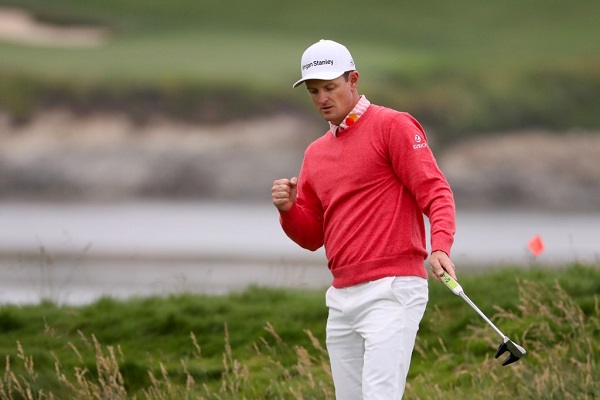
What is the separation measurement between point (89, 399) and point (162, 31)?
35538mm

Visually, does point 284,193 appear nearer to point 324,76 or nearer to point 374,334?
point 324,76

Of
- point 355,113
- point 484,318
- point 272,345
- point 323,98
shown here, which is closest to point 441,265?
point 484,318

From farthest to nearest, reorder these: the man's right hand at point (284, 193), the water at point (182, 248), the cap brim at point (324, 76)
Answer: the water at point (182, 248) < the man's right hand at point (284, 193) < the cap brim at point (324, 76)

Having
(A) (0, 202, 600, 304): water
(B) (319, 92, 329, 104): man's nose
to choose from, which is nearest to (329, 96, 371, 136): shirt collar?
(B) (319, 92, 329, 104): man's nose

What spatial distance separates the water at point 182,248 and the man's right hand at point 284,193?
570 centimetres

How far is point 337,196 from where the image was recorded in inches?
237

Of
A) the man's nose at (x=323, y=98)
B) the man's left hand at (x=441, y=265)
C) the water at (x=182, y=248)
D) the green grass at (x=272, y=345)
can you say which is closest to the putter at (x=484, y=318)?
the man's left hand at (x=441, y=265)

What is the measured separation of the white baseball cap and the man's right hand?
0.49 m

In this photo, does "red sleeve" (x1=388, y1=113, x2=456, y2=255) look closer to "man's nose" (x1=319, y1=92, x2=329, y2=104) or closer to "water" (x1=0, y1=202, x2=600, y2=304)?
"man's nose" (x1=319, y1=92, x2=329, y2=104)

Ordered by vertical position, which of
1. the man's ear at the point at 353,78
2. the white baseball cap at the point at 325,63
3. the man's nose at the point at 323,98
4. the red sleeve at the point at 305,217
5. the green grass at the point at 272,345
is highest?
the white baseball cap at the point at 325,63

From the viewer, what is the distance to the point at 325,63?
5938 millimetres

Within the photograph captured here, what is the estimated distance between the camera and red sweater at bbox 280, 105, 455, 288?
5.79 metres

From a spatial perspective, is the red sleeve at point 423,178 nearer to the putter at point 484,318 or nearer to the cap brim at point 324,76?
the putter at point 484,318

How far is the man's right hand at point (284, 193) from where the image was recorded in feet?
20.1
